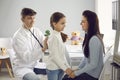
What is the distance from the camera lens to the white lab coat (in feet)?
8.36

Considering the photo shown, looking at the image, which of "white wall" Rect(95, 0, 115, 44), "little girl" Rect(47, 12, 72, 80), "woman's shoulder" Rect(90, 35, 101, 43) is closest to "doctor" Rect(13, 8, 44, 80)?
"little girl" Rect(47, 12, 72, 80)

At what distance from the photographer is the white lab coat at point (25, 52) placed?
2.55 m

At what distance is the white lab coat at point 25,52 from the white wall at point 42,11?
6.68 feet

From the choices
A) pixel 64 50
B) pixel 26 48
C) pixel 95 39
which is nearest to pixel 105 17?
pixel 26 48

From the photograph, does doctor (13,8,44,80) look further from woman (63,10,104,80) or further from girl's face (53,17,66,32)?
woman (63,10,104,80)

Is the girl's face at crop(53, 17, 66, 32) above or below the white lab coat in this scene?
above

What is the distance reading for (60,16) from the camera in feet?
7.20

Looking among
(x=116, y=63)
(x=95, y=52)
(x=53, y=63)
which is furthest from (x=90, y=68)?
(x=116, y=63)

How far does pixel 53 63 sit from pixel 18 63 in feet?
1.93

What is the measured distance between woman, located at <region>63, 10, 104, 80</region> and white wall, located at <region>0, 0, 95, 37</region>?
2517 millimetres

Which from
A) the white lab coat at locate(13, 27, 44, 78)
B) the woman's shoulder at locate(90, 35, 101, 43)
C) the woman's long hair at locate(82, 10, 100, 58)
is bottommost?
the white lab coat at locate(13, 27, 44, 78)

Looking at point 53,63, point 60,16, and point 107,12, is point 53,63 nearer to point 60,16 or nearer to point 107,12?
point 60,16

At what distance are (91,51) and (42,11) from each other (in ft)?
9.20

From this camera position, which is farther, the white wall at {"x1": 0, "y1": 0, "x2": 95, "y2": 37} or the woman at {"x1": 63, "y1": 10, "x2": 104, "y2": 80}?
the white wall at {"x1": 0, "y1": 0, "x2": 95, "y2": 37}
